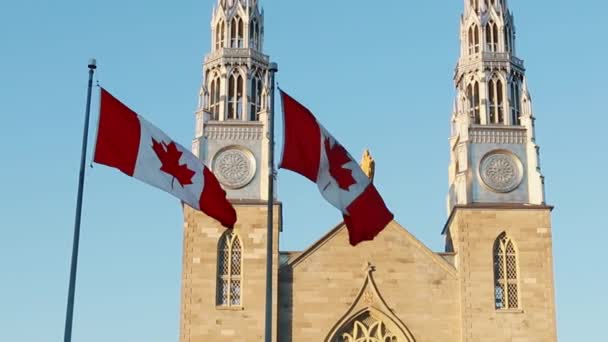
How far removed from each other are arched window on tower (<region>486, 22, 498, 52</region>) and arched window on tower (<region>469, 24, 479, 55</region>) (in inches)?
18.6

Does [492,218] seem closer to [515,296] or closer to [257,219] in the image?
[515,296]

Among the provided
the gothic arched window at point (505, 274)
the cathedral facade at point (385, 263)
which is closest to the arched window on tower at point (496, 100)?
the cathedral facade at point (385, 263)

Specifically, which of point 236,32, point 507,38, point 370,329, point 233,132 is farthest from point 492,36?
point 370,329

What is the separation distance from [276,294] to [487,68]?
44.0 feet

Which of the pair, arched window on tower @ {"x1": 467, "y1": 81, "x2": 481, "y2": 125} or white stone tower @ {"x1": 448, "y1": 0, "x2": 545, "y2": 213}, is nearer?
white stone tower @ {"x1": 448, "y1": 0, "x2": 545, "y2": 213}

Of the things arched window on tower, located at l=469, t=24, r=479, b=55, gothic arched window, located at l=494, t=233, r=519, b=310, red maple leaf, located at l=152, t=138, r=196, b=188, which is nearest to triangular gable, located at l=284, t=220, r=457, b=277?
gothic arched window, located at l=494, t=233, r=519, b=310

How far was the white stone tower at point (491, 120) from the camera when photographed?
146ft

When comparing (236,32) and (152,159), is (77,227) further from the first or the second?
(236,32)

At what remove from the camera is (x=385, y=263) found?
43.6 m

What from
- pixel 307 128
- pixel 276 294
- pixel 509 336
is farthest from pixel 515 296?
pixel 307 128

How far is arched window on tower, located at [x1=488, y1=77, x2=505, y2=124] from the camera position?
46031 millimetres

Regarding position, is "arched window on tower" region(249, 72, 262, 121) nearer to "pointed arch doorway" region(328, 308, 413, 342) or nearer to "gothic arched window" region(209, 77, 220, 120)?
"gothic arched window" region(209, 77, 220, 120)

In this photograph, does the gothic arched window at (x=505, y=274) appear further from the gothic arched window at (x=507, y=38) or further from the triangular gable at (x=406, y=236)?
the gothic arched window at (x=507, y=38)

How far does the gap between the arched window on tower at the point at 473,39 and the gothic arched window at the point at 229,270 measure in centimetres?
1343
